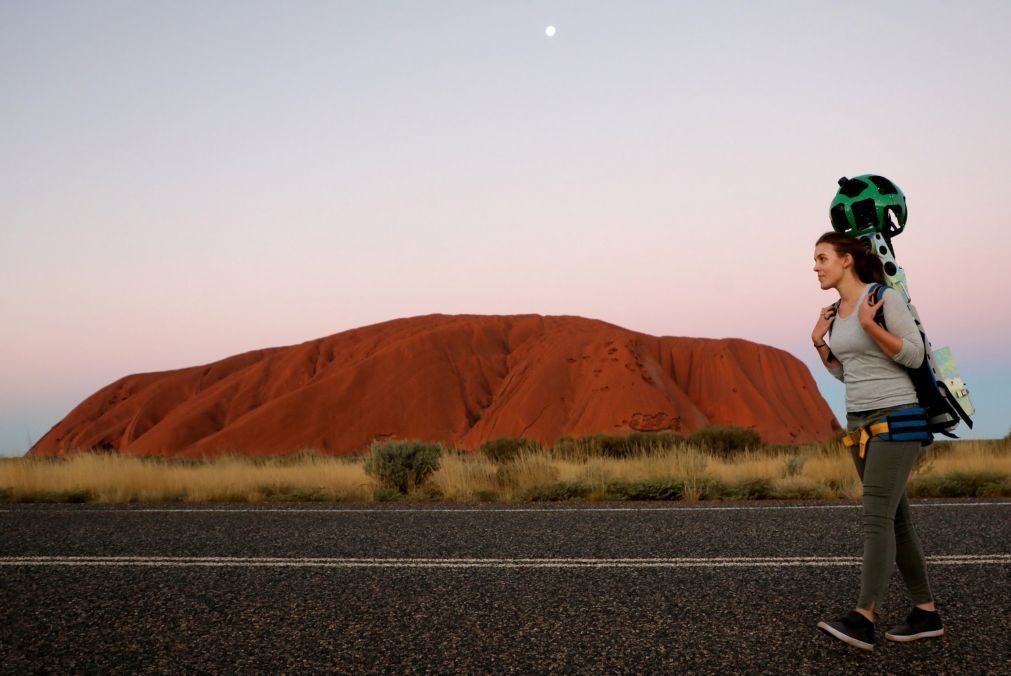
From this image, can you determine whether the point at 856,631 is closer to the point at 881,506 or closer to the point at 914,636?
the point at 914,636

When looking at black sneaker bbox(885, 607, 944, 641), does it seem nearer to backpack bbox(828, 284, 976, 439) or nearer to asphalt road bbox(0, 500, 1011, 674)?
asphalt road bbox(0, 500, 1011, 674)

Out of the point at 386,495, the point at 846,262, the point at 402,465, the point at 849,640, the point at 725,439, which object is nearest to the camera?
the point at 849,640

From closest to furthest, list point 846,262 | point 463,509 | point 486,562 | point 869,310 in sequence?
point 869,310, point 846,262, point 486,562, point 463,509

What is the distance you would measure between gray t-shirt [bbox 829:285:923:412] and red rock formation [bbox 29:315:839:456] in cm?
5074

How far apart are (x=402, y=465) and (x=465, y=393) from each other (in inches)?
1904

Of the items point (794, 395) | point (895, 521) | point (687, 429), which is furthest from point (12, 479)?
point (794, 395)

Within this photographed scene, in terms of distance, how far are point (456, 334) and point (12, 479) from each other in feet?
179

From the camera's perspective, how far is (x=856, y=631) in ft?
13.3

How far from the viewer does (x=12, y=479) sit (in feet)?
53.3

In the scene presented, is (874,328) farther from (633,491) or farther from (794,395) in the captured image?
(794,395)

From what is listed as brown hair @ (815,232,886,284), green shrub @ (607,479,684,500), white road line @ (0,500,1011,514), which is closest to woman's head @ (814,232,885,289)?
brown hair @ (815,232,886,284)

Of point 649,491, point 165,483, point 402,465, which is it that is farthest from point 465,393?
point 649,491

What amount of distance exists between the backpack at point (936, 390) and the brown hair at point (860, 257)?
111 mm

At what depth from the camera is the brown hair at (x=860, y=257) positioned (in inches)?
171
